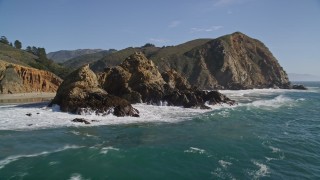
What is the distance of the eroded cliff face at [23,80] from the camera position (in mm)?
80812

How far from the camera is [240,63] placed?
523ft

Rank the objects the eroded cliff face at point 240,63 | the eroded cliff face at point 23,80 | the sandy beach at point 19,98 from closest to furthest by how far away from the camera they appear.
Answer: the sandy beach at point 19,98
the eroded cliff face at point 23,80
the eroded cliff face at point 240,63

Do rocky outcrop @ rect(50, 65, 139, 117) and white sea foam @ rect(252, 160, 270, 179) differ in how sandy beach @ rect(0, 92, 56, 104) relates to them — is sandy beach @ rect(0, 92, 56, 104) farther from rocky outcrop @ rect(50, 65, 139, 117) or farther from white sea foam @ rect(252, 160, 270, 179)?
white sea foam @ rect(252, 160, 270, 179)

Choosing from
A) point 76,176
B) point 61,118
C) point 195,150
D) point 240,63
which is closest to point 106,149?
point 76,176

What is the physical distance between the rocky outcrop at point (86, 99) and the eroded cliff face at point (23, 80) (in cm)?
3717

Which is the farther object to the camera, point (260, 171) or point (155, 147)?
point (155, 147)

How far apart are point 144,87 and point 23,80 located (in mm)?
40508

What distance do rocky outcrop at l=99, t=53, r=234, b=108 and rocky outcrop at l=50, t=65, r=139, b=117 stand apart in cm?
945

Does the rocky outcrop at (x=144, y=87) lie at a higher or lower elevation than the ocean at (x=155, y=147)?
higher

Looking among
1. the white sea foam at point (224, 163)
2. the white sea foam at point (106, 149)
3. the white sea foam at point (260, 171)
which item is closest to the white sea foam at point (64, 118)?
the white sea foam at point (106, 149)

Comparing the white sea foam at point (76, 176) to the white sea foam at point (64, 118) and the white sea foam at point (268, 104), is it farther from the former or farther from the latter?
the white sea foam at point (268, 104)

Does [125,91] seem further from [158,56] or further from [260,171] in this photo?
[158,56]

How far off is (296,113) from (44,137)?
3717 cm

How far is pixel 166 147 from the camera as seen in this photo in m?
27.8
